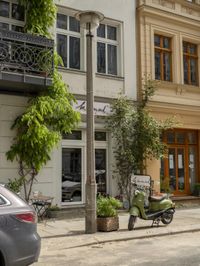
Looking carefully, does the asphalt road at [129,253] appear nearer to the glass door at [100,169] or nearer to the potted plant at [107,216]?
the potted plant at [107,216]

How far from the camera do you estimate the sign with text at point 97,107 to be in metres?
14.1

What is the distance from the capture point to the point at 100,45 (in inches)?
609

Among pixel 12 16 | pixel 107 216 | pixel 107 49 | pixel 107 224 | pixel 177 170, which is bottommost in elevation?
pixel 107 224

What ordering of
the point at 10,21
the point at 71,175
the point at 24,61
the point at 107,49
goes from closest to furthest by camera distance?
the point at 24,61 → the point at 10,21 → the point at 71,175 → the point at 107,49

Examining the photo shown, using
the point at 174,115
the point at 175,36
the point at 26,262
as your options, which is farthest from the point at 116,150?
the point at 26,262

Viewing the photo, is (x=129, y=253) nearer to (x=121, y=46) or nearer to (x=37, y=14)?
(x=37, y=14)

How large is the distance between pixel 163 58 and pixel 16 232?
12952mm

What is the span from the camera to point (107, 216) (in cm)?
1061

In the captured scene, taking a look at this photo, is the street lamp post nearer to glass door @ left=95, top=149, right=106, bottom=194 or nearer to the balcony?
the balcony

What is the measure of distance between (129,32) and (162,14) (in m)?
1.78

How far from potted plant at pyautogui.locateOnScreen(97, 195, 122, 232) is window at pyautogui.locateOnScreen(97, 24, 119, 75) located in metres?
6.12

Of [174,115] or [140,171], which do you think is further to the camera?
[174,115]

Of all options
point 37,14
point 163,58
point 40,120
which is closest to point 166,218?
point 40,120

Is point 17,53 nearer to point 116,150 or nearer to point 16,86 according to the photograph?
point 16,86
